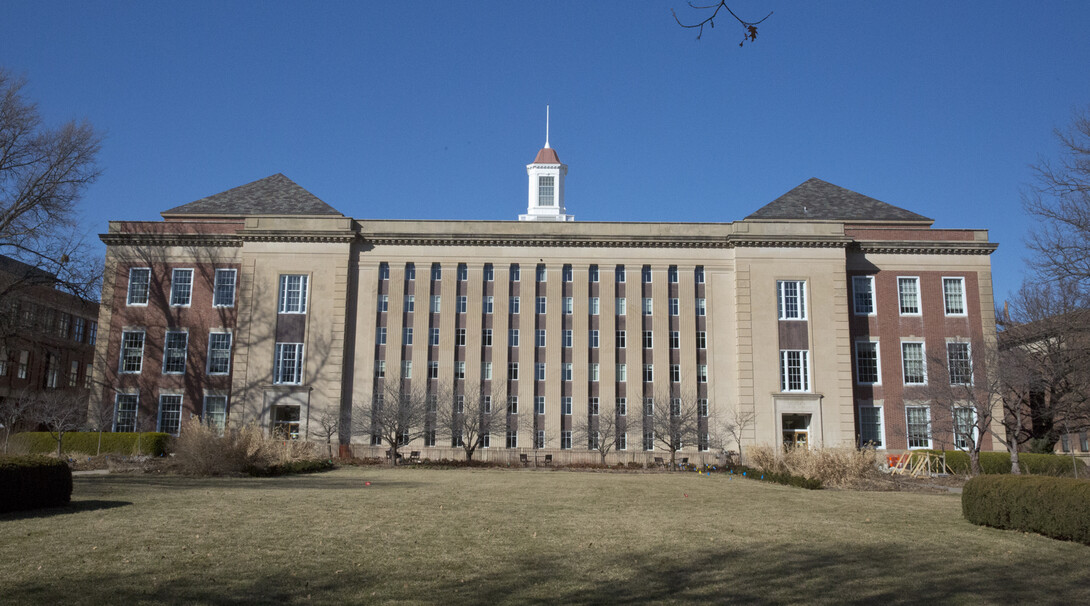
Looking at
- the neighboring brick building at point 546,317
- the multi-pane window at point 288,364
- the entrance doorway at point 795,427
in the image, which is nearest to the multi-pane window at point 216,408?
the neighboring brick building at point 546,317

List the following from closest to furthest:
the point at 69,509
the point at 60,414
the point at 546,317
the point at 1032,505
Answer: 1. the point at 1032,505
2. the point at 69,509
3. the point at 60,414
4. the point at 546,317

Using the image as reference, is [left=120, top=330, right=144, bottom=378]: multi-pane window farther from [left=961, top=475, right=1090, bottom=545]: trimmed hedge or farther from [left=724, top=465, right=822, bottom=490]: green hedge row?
[left=961, top=475, right=1090, bottom=545]: trimmed hedge

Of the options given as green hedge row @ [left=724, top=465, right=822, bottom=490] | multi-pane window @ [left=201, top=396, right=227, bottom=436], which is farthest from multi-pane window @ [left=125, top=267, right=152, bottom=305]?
green hedge row @ [left=724, top=465, right=822, bottom=490]

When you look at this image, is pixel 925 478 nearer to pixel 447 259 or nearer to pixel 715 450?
pixel 715 450

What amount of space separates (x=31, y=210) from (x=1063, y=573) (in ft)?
127

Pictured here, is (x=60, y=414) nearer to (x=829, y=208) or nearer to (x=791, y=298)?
(x=791, y=298)

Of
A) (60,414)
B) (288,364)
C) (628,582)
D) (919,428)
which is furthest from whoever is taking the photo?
(288,364)

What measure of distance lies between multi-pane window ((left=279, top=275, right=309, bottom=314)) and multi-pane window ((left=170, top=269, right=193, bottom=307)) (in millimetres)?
6219

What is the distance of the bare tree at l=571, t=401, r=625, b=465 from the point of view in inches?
1971

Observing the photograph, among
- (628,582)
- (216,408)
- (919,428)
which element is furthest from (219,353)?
(628,582)

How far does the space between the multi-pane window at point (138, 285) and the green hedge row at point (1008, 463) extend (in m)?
49.5

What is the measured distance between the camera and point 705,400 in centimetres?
Answer: 5147

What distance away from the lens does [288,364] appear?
169 feet

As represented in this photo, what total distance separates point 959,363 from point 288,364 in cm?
4042
